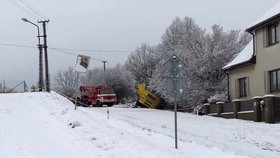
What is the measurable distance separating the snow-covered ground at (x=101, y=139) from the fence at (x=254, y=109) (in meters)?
1.72

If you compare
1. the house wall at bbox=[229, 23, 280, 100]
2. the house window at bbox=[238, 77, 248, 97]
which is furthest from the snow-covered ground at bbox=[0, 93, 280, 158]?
the house window at bbox=[238, 77, 248, 97]

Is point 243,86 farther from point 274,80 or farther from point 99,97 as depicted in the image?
point 99,97

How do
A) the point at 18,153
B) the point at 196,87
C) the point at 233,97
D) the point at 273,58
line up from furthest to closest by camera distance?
the point at 196,87, the point at 233,97, the point at 273,58, the point at 18,153

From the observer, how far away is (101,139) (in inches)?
587

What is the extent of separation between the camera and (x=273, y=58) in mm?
30094

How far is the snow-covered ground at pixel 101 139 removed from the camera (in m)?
13.5

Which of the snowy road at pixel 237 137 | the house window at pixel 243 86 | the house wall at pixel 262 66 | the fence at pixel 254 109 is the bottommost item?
the snowy road at pixel 237 137

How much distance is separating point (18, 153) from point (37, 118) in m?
7.12

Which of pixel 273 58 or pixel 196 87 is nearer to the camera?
pixel 273 58

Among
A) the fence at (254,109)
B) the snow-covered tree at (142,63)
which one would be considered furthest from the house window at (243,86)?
the snow-covered tree at (142,63)

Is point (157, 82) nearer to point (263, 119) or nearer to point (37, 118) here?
point (263, 119)

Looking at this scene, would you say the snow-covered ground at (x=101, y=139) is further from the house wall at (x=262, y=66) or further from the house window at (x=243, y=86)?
the house window at (x=243, y=86)

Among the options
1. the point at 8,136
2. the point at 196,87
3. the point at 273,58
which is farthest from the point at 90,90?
the point at 8,136

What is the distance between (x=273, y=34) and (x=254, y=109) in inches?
208
